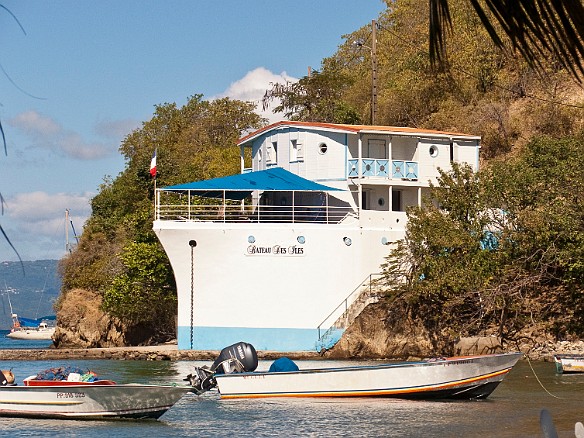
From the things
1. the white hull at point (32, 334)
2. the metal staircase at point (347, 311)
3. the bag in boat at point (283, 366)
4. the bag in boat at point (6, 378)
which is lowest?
the bag in boat at point (6, 378)

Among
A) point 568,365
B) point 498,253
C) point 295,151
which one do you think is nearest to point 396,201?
point 295,151

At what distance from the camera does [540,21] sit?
293cm

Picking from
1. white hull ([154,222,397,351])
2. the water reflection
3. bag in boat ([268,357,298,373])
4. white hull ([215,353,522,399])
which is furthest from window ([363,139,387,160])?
white hull ([215,353,522,399])

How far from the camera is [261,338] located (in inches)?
1527

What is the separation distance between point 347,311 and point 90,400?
17.6 metres

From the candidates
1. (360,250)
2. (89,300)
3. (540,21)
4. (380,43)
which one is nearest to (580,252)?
(360,250)

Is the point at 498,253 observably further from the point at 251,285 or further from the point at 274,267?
the point at 251,285

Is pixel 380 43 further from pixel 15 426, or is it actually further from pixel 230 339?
pixel 15 426

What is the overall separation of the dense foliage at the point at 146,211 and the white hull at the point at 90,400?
73.4ft

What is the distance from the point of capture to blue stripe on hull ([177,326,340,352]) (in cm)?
3875

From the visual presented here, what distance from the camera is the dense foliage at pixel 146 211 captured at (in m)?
46.3

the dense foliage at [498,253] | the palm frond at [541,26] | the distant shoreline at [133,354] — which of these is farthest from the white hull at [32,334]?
the palm frond at [541,26]

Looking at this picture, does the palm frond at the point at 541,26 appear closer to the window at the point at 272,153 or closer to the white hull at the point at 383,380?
the white hull at the point at 383,380

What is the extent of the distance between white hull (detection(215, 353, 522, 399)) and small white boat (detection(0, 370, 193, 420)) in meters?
2.81
